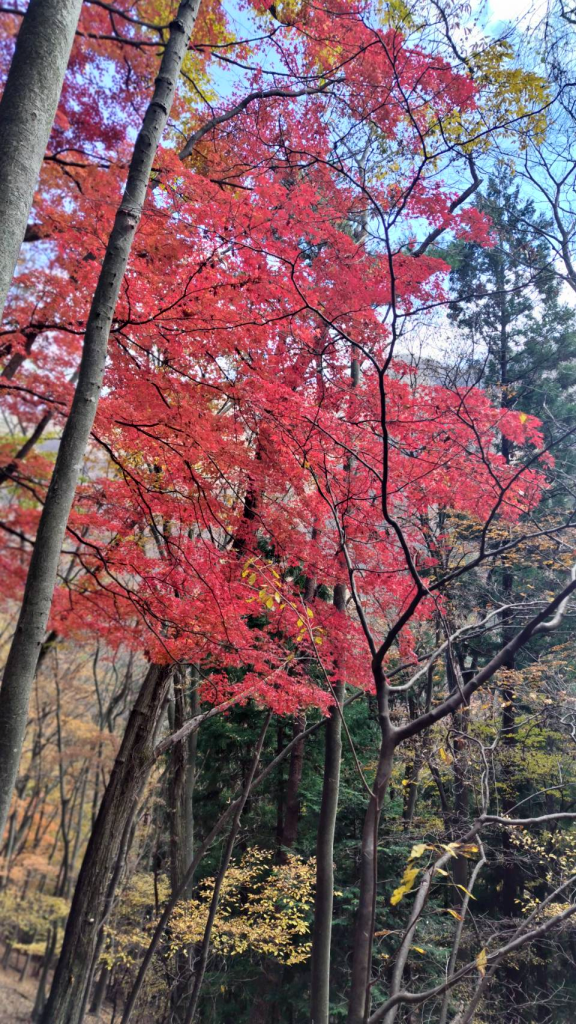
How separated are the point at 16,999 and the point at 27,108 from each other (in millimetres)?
23414

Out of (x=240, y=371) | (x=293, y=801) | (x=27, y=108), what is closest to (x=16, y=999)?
(x=293, y=801)

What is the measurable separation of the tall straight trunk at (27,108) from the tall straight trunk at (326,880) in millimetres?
5653

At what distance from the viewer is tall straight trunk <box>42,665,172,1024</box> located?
5.36 m

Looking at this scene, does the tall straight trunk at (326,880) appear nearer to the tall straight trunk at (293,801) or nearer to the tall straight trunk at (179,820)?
the tall straight trunk at (179,820)

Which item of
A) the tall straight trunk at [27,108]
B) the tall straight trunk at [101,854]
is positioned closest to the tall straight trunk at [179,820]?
the tall straight trunk at [101,854]

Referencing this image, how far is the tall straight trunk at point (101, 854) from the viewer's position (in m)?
5.36

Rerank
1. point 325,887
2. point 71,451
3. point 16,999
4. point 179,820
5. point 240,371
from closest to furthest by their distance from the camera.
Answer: point 71,451
point 240,371
point 325,887
point 179,820
point 16,999

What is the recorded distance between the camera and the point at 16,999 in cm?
1753

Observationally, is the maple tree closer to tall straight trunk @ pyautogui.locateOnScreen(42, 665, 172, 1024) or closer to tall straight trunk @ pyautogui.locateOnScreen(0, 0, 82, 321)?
tall straight trunk @ pyautogui.locateOnScreen(42, 665, 172, 1024)

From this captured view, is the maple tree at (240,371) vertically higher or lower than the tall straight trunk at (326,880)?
higher

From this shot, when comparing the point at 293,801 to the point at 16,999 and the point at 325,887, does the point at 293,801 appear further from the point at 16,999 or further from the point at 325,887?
the point at 16,999

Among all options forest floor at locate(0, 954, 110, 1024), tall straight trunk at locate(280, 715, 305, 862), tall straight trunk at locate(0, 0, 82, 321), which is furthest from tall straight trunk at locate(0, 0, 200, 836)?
forest floor at locate(0, 954, 110, 1024)

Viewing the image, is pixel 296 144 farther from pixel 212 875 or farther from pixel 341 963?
pixel 341 963

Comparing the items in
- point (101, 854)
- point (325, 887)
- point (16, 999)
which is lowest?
point (16, 999)
